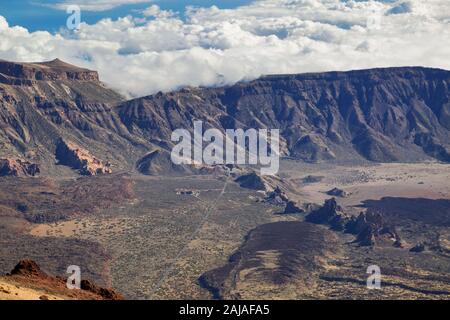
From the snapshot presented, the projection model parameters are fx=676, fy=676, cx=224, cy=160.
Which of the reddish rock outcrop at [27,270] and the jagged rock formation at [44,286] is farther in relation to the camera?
the reddish rock outcrop at [27,270]

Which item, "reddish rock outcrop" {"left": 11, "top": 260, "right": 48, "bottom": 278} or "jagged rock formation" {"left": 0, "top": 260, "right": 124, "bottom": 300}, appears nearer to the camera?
"jagged rock formation" {"left": 0, "top": 260, "right": 124, "bottom": 300}

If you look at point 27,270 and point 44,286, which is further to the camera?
point 27,270
